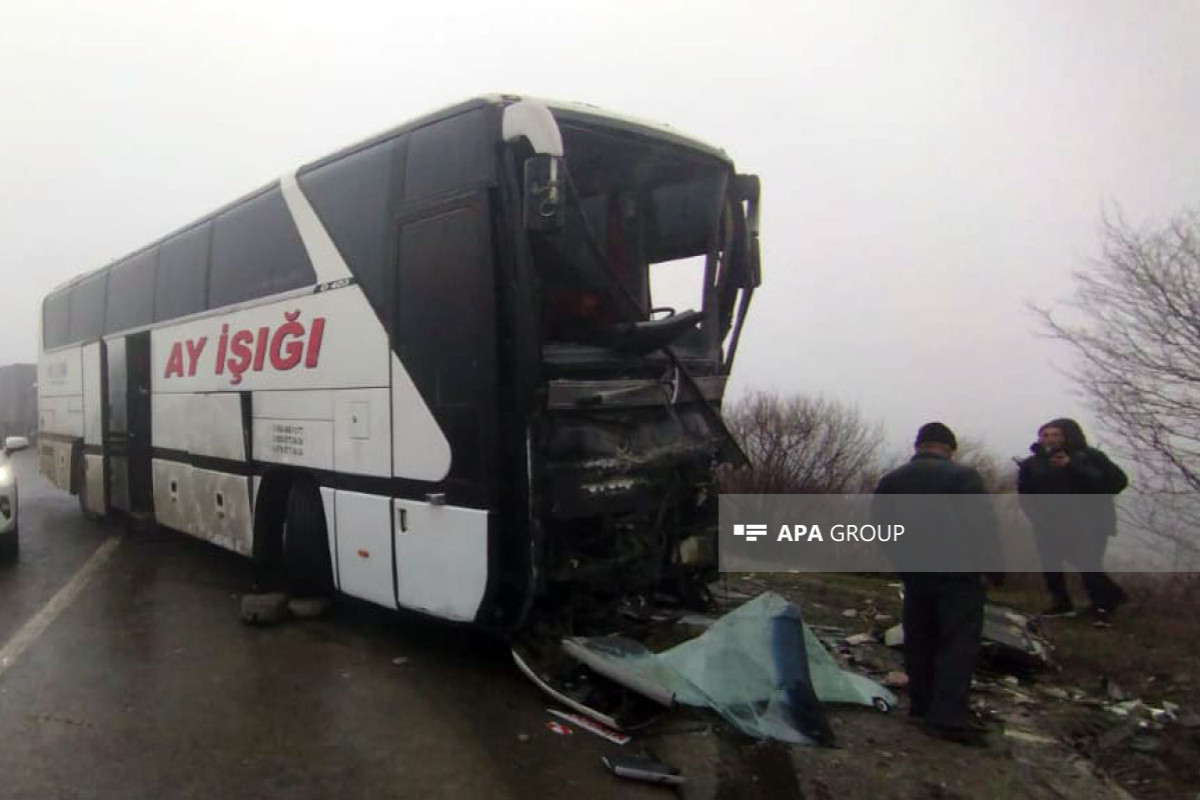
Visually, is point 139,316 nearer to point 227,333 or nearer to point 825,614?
point 227,333

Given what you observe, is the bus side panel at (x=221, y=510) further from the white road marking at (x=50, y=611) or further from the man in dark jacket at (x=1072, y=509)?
the man in dark jacket at (x=1072, y=509)

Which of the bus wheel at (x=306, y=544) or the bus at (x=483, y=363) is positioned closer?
the bus at (x=483, y=363)

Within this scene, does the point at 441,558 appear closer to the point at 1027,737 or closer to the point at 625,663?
the point at 625,663

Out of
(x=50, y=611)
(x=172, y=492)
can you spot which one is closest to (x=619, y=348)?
(x=50, y=611)

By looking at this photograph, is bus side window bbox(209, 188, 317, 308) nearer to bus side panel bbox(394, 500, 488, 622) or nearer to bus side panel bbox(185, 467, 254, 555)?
bus side panel bbox(185, 467, 254, 555)

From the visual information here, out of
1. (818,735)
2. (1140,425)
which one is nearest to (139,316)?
(818,735)

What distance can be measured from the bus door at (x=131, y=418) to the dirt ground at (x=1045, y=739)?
25.9 ft

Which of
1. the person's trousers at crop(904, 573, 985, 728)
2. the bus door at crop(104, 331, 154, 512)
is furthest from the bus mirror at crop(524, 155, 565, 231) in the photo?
the bus door at crop(104, 331, 154, 512)

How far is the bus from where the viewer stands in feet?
16.3

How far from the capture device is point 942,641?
470 centimetres

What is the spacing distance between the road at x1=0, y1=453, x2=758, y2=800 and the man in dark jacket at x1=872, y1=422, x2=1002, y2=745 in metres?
1.28

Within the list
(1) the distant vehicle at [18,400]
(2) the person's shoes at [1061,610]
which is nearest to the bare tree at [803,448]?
(2) the person's shoes at [1061,610]

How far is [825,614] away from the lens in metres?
7.18

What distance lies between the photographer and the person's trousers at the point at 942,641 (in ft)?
15.1
